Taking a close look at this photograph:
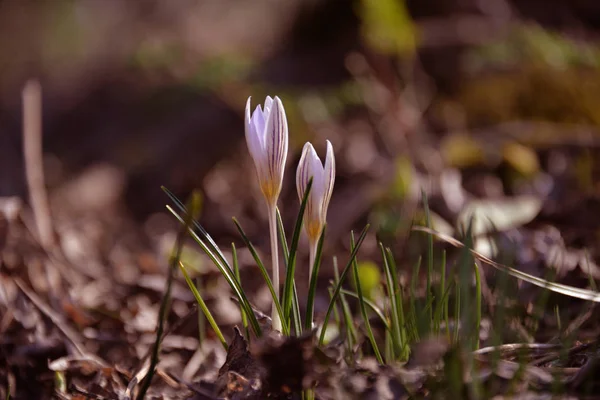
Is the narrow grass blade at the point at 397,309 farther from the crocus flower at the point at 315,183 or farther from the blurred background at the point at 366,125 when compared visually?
the blurred background at the point at 366,125

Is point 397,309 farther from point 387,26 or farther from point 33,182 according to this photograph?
point 387,26

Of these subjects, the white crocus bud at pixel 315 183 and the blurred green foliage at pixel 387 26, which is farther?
the blurred green foliage at pixel 387 26

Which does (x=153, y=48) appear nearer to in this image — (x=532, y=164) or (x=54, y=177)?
(x=54, y=177)

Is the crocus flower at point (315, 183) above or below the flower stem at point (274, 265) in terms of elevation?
above

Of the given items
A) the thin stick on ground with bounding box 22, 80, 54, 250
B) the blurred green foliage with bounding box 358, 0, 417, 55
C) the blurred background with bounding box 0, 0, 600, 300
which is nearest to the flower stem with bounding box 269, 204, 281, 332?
the blurred background with bounding box 0, 0, 600, 300

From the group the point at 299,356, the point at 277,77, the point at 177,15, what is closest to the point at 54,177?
the point at 277,77

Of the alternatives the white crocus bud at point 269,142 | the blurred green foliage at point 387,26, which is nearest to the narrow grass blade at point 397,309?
the white crocus bud at point 269,142

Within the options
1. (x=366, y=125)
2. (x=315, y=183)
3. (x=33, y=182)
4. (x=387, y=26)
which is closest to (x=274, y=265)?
(x=315, y=183)
